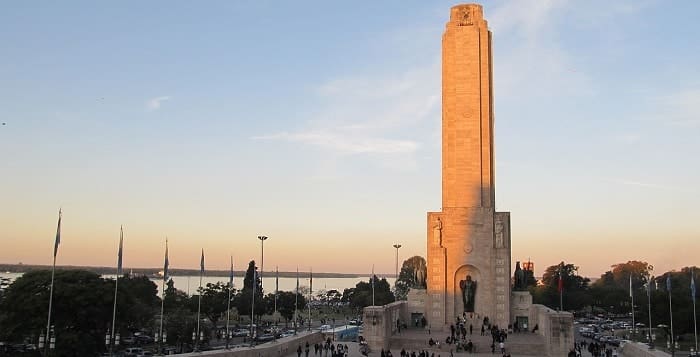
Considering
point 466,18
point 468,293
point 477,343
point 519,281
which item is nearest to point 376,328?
point 477,343

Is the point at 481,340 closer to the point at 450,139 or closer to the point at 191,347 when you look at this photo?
the point at 450,139

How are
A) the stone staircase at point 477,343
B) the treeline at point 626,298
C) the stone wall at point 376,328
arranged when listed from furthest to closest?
the treeline at point 626,298, the stone wall at point 376,328, the stone staircase at point 477,343

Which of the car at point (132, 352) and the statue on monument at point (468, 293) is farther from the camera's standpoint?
the car at point (132, 352)

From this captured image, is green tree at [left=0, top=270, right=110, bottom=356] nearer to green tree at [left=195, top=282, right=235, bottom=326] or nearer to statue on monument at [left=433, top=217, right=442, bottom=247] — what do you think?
statue on monument at [left=433, top=217, right=442, bottom=247]

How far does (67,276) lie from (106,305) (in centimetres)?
345

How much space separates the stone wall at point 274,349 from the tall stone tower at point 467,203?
8.32 m

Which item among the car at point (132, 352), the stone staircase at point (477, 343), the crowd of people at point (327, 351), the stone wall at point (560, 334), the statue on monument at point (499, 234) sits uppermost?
the statue on monument at point (499, 234)

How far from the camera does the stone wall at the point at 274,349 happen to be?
90.4 ft

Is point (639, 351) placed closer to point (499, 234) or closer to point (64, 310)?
point (499, 234)

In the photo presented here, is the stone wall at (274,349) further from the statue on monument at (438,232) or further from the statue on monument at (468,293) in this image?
the statue on monument at (438,232)

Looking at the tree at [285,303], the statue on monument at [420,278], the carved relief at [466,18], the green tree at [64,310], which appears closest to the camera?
the green tree at [64,310]

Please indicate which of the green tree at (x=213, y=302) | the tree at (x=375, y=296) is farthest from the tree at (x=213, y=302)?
the tree at (x=375, y=296)

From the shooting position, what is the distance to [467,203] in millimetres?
44938

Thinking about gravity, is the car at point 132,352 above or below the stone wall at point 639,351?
below
